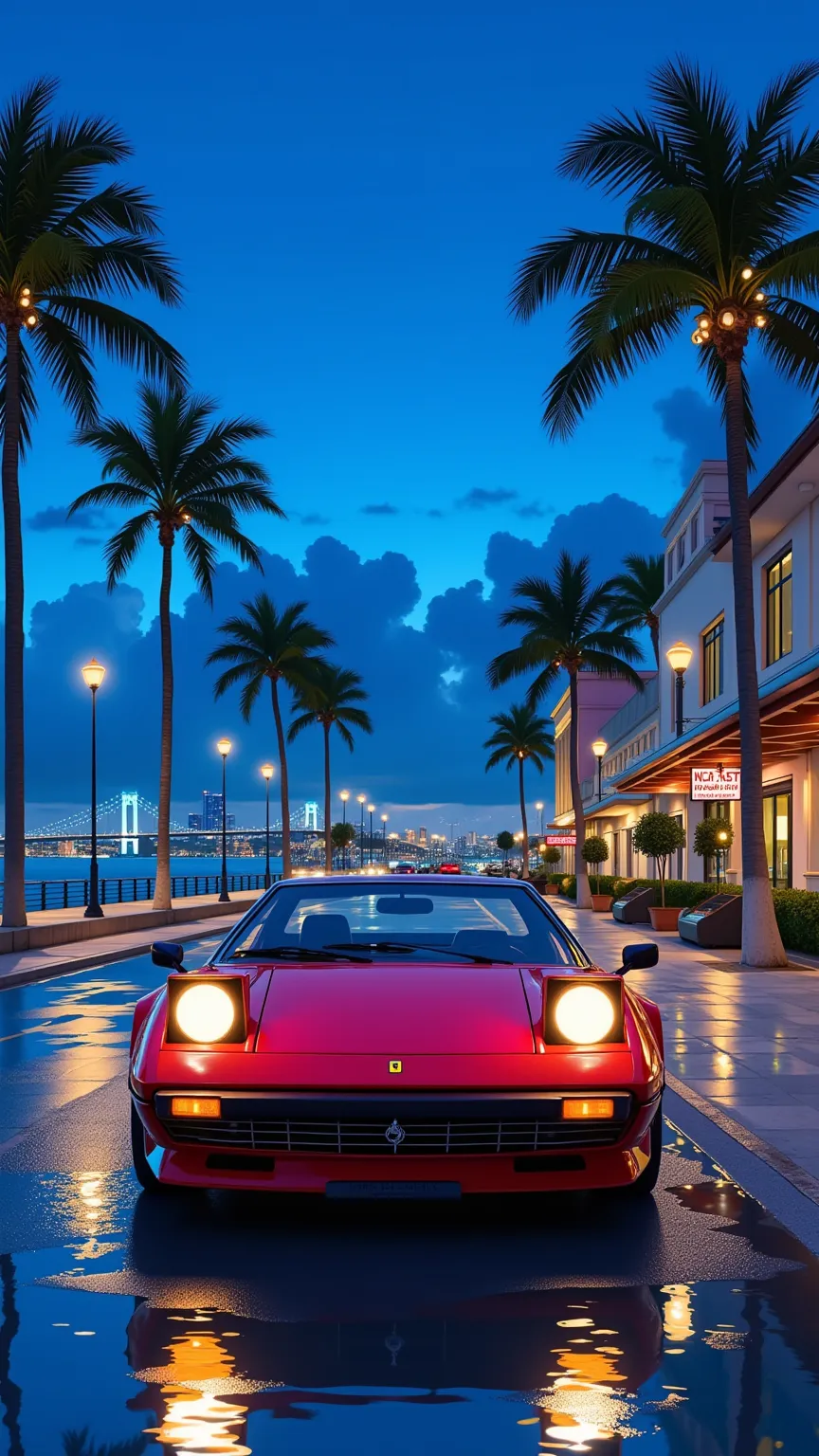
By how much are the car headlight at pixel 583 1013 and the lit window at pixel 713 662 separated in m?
36.0

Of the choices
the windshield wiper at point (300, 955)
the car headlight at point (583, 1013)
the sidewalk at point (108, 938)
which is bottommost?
the sidewalk at point (108, 938)

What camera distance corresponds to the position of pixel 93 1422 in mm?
3543

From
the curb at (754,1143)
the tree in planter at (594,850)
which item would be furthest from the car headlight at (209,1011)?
the tree in planter at (594,850)

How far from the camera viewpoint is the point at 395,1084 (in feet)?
16.5

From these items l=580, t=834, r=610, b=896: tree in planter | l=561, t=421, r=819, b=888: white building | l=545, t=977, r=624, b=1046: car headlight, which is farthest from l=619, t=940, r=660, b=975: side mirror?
l=580, t=834, r=610, b=896: tree in planter

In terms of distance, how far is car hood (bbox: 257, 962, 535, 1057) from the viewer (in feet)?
17.0

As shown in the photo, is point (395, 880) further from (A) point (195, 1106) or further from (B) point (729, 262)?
(B) point (729, 262)

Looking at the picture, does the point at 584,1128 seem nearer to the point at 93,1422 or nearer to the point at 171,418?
the point at 93,1422

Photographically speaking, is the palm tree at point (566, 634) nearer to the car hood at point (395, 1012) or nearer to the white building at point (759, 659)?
the white building at point (759, 659)

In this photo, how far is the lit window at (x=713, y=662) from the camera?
4128cm

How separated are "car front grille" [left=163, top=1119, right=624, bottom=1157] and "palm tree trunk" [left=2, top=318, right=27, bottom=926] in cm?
1918

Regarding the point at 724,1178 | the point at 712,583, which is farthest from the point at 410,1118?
the point at 712,583

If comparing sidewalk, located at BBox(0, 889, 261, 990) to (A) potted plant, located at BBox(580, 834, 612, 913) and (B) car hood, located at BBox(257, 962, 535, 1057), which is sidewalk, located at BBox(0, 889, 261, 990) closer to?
(B) car hood, located at BBox(257, 962, 535, 1057)

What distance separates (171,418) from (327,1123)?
104 ft
